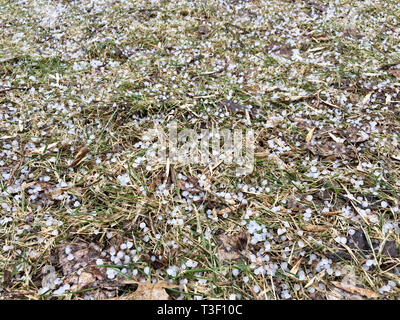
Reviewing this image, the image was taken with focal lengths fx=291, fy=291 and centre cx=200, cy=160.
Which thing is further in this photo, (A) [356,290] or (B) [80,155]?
(B) [80,155]

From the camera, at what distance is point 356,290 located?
58.0 inches

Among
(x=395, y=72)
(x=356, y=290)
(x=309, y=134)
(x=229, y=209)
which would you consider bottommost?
(x=356, y=290)

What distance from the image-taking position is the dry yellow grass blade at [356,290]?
145 centimetres

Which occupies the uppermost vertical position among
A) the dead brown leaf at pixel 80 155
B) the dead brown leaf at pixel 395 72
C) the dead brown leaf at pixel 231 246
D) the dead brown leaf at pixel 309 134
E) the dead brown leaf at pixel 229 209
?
the dead brown leaf at pixel 395 72

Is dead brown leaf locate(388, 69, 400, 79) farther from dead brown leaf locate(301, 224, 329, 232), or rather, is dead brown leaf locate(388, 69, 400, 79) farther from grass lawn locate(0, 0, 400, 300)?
dead brown leaf locate(301, 224, 329, 232)

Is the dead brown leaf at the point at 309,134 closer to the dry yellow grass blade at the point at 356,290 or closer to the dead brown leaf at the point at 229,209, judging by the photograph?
the dead brown leaf at the point at 229,209

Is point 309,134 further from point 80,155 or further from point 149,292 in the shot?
point 80,155

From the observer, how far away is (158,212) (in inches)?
68.3

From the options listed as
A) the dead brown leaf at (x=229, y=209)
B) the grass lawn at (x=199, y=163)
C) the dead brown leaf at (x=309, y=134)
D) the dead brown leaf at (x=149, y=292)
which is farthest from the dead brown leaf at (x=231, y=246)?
the dead brown leaf at (x=309, y=134)

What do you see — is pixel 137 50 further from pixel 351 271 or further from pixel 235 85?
pixel 351 271

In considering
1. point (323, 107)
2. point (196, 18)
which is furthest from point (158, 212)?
point (196, 18)

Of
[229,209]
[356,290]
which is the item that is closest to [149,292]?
[229,209]

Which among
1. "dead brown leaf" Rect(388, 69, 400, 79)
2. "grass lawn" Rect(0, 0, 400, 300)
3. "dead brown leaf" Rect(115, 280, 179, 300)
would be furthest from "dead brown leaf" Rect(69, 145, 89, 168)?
"dead brown leaf" Rect(388, 69, 400, 79)
